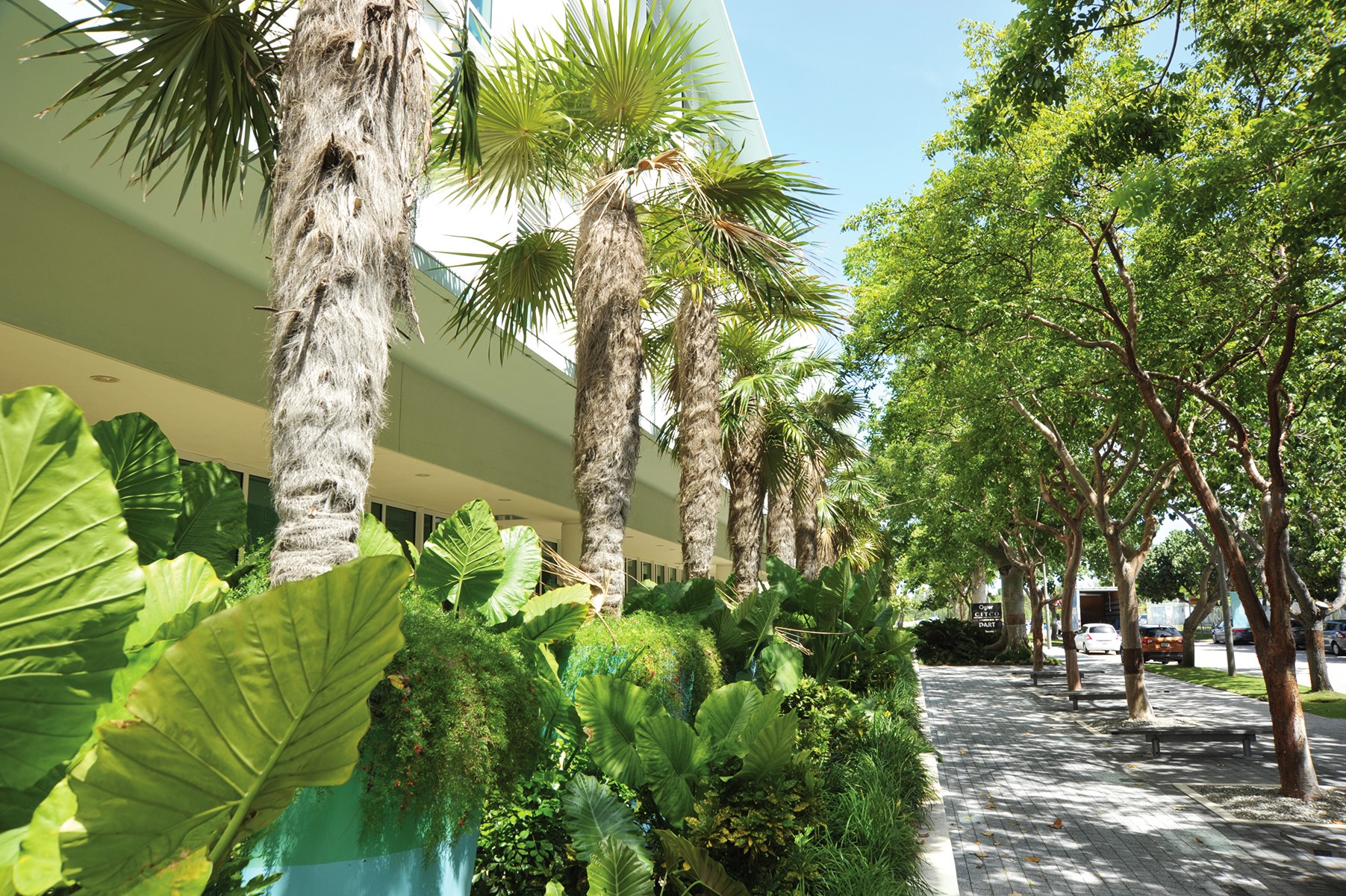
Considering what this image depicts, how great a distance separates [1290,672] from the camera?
9.36 m

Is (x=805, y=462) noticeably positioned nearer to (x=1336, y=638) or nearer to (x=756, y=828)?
(x=756, y=828)

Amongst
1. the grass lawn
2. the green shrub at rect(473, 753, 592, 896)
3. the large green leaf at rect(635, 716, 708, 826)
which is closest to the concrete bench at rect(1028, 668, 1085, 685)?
the grass lawn

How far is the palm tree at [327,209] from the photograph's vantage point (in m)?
3.90

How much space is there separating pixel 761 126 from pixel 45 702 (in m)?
30.4

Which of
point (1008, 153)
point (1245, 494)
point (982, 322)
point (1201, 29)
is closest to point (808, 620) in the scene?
point (982, 322)

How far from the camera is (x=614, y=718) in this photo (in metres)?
5.13

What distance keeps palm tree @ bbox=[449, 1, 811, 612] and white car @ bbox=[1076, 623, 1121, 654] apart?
122 feet

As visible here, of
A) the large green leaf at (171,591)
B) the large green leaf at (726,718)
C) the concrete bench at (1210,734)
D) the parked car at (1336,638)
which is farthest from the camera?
the parked car at (1336,638)

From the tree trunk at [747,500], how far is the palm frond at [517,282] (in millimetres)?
4543

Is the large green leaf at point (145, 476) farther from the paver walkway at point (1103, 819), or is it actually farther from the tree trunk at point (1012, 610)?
the tree trunk at point (1012, 610)

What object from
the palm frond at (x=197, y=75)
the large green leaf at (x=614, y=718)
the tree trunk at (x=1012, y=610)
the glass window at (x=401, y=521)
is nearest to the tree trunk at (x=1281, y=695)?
the large green leaf at (x=614, y=718)

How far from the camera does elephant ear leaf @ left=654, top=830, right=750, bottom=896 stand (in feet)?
15.3

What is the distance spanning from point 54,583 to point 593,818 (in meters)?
3.89

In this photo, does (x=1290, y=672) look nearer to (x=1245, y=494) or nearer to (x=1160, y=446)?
(x=1160, y=446)
